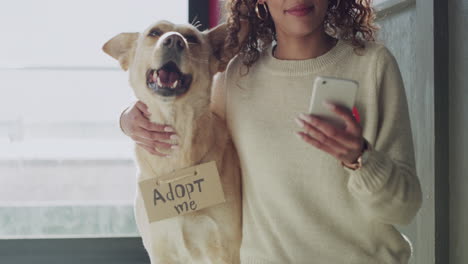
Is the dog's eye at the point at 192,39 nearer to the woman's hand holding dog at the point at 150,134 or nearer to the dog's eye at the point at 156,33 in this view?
the dog's eye at the point at 156,33

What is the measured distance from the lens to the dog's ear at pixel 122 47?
1.25 m

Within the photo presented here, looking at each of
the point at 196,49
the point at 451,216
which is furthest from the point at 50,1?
the point at 451,216

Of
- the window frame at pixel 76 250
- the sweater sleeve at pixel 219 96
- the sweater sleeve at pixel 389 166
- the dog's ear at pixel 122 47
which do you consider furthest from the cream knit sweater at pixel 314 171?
the window frame at pixel 76 250

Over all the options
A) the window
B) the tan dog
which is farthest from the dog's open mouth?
the window

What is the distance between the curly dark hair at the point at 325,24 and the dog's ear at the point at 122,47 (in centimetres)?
27

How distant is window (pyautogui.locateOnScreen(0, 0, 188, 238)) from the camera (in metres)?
2.01

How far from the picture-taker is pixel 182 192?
1134mm

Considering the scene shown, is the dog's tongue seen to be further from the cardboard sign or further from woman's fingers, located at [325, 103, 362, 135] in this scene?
woman's fingers, located at [325, 103, 362, 135]

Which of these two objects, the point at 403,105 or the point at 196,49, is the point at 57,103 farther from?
the point at 403,105

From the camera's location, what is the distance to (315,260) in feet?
3.38

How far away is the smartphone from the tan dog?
18.0 inches

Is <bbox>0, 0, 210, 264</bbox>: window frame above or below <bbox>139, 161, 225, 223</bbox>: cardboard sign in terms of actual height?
below

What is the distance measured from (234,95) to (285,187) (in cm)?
28

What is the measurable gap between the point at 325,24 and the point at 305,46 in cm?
13
